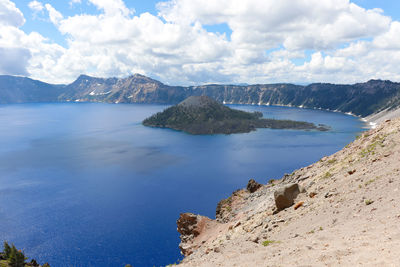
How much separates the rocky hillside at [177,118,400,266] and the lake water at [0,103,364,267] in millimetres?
44167

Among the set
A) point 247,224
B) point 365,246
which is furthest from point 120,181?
point 365,246

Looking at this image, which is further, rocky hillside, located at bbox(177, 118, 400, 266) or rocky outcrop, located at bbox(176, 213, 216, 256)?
rocky outcrop, located at bbox(176, 213, 216, 256)

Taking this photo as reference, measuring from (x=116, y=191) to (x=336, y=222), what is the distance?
9976cm

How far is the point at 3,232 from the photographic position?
257ft

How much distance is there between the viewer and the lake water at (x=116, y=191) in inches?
2810

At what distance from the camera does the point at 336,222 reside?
78.4ft

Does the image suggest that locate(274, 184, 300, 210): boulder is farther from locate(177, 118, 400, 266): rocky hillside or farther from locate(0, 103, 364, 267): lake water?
locate(0, 103, 364, 267): lake water

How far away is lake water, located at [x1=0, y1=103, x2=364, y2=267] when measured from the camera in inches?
2810

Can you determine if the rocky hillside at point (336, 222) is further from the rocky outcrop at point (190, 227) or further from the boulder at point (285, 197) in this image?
the rocky outcrop at point (190, 227)

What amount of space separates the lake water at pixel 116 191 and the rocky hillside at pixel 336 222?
4417cm

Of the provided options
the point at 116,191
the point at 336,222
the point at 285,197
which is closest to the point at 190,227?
the point at 285,197

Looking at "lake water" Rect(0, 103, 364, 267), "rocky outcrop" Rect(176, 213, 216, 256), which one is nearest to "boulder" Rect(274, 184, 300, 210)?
"rocky outcrop" Rect(176, 213, 216, 256)

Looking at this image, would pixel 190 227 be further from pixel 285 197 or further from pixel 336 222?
pixel 336 222

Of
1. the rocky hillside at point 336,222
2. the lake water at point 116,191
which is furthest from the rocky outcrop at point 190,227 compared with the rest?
the lake water at point 116,191
